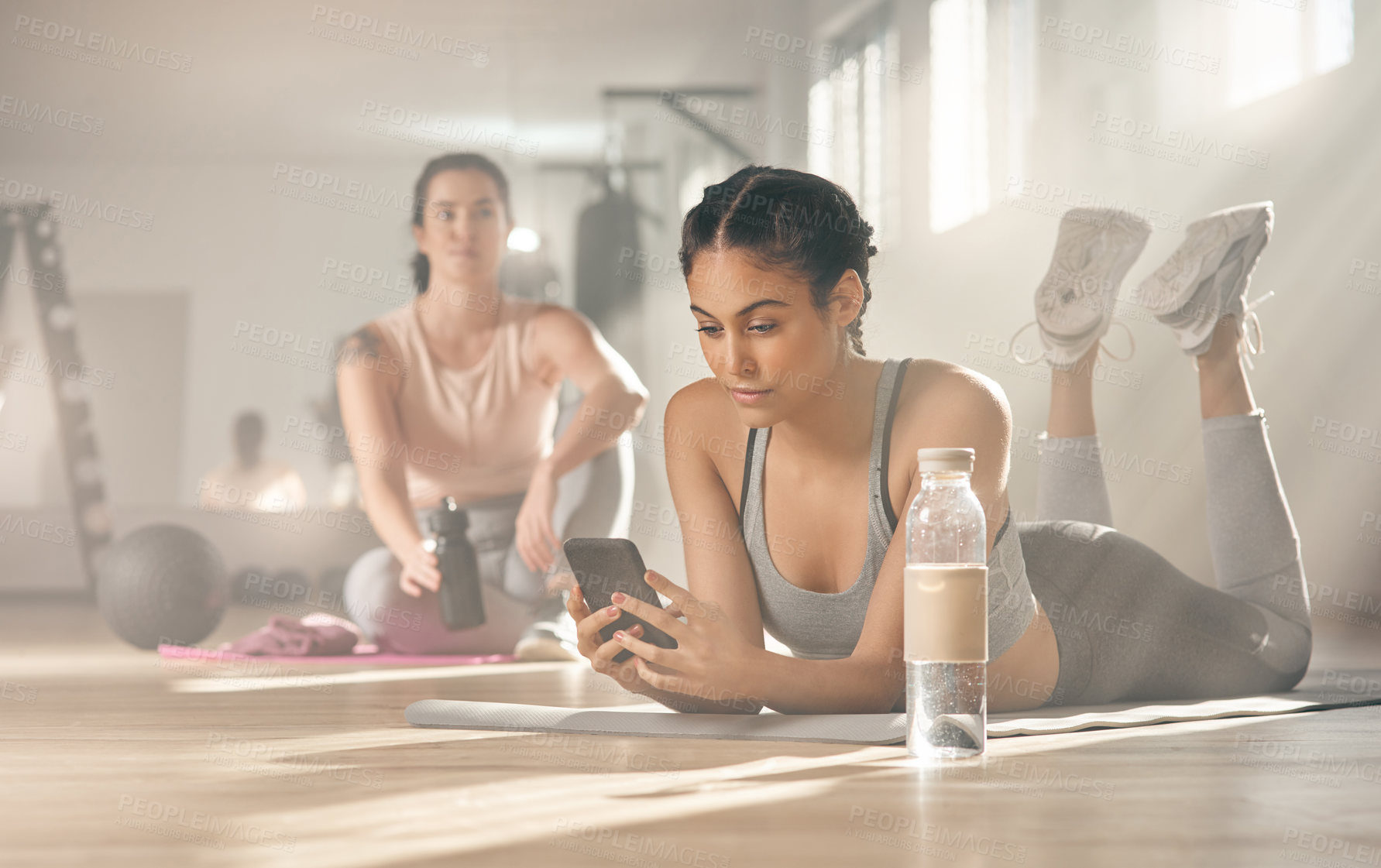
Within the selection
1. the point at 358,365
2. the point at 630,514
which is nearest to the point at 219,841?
the point at 358,365

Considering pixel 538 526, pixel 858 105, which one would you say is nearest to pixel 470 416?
pixel 538 526

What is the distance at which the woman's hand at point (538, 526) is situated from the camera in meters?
2.83

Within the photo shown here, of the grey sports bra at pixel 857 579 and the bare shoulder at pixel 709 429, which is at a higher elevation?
the bare shoulder at pixel 709 429

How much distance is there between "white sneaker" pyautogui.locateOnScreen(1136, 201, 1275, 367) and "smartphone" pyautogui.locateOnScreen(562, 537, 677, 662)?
3.57 feet

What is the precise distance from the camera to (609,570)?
1221mm

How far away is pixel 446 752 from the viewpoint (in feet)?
3.86

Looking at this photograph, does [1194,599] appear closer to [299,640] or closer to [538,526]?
[538,526]

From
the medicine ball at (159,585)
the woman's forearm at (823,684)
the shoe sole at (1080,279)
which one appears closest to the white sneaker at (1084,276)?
the shoe sole at (1080,279)

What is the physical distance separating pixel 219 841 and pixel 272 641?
2.05m

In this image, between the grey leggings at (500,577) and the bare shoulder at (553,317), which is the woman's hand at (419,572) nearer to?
the grey leggings at (500,577)

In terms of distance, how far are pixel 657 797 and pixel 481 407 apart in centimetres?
220

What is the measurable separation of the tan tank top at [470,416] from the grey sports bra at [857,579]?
5.32 feet

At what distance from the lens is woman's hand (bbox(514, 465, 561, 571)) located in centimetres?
283

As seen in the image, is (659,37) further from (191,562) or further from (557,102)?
(191,562)
